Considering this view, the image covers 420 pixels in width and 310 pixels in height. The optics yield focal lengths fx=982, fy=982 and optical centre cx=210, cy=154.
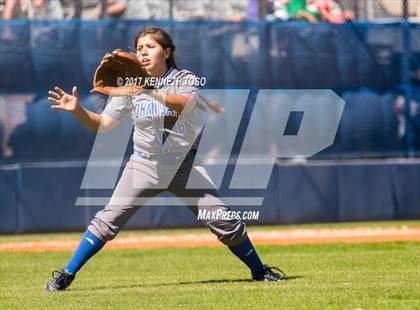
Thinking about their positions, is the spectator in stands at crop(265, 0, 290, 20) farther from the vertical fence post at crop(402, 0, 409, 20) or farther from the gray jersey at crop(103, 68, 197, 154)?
the gray jersey at crop(103, 68, 197, 154)

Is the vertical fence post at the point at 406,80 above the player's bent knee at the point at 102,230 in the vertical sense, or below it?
below

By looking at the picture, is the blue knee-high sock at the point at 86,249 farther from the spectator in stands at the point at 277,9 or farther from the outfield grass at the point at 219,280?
the spectator in stands at the point at 277,9

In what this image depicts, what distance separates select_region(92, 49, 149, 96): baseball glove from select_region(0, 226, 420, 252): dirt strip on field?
177 inches

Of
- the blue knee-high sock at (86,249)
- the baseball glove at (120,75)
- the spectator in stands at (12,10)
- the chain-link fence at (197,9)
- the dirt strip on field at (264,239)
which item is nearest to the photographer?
the baseball glove at (120,75)

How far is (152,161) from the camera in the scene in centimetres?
720

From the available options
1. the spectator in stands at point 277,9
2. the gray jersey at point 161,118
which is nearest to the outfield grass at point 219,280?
the gray jersey at point 161,118

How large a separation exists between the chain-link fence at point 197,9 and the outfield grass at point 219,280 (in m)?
4.29

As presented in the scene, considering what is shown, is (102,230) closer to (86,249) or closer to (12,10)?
(86,249)

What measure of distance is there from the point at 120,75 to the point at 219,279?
1.85 metres

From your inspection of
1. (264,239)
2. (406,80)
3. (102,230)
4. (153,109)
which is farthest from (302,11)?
(102,230)

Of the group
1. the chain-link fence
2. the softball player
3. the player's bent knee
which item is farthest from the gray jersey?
the chain-link fence

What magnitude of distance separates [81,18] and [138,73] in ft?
23.4

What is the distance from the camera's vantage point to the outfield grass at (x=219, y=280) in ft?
20.5

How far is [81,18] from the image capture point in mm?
13812
